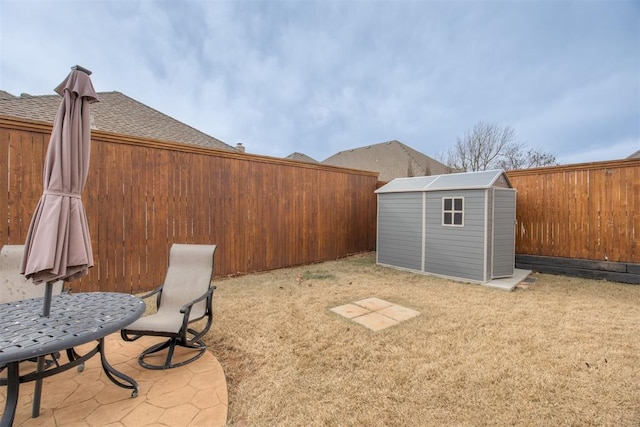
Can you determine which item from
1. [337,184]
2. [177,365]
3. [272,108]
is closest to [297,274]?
[337,184]

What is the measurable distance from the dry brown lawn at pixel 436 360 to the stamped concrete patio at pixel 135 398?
177 mm

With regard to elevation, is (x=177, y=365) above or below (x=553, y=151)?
below

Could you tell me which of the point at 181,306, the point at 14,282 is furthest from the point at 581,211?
the point at 14,282

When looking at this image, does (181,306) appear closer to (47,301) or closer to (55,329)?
(47,301)

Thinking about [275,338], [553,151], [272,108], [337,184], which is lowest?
[275,338]

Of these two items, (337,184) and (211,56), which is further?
(211,56)

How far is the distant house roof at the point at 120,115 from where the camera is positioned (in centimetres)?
757

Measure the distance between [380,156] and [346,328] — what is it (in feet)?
59.2

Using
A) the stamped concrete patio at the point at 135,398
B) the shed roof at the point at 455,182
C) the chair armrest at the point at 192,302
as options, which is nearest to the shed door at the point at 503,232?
the shed roof at the point at 455,182

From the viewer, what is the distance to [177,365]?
2600 millimetres

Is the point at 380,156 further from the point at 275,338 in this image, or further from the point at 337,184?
the point at 275,338

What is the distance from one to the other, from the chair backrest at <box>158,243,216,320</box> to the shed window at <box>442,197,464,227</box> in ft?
16.6

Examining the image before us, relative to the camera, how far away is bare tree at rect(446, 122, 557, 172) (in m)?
16.1

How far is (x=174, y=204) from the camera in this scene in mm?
5371
